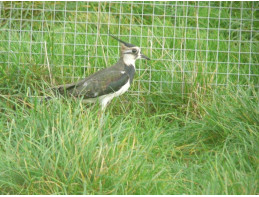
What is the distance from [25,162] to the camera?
3939 mm

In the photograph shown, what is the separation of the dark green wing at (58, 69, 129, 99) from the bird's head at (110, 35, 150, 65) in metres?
0.30

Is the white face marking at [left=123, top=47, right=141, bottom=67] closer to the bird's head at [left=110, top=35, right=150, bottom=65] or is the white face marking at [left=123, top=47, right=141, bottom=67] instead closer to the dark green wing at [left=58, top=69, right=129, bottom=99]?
the bird's head at [left=110, top=35, right=150, bottom=65]

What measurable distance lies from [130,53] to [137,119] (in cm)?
83

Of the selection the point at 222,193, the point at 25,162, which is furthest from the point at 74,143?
the point at 222,193

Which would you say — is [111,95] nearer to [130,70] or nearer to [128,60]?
[130,70]

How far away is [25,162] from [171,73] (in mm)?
2634

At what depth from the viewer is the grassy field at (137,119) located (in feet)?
13.0

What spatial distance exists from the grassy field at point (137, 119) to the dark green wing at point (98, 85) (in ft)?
0.56

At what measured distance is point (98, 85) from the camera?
570 centimetres

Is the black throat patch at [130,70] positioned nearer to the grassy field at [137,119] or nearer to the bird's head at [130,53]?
the bird's head at [130,53]

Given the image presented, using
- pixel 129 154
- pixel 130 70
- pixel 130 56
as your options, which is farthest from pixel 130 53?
pixel 129 154

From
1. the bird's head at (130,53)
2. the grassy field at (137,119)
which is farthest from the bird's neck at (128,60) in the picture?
the grassy field at (137,119)

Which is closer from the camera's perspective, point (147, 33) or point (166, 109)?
point (166, 109)

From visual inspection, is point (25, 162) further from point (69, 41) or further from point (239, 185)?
point (69, 41)
